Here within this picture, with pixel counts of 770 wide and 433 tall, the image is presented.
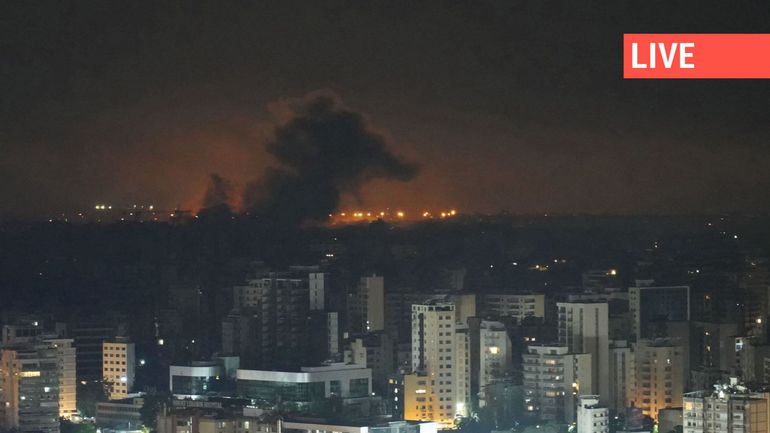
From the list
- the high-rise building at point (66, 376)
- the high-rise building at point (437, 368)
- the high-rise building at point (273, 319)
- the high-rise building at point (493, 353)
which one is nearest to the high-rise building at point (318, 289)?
the high-rise building at point (273, 319)

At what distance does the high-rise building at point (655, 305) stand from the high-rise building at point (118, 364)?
2.59 metres

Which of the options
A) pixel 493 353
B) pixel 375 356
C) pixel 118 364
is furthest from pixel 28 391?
pixel 493 353

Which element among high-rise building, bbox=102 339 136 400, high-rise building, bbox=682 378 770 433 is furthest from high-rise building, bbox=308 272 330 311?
high-rise building, bbox=682 378 770 433

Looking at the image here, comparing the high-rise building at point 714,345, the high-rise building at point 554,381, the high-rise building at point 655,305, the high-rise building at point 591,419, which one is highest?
the high-rise building at point 655,305

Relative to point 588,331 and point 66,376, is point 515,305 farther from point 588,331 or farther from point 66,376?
point 66,376

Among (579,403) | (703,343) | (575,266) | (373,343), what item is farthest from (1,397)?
(575,266)

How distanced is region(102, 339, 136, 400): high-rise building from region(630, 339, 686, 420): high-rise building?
2.51 m

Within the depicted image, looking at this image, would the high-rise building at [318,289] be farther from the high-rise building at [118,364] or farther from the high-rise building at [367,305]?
the high-rise building at [118,364]

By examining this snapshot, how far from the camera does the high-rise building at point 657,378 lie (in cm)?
980

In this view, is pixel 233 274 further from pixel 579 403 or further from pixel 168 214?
pixel 579 403

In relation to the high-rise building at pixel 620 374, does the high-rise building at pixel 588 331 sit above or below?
above

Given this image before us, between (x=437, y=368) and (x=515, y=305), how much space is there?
1813 mm

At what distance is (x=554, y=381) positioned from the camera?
9797 mm

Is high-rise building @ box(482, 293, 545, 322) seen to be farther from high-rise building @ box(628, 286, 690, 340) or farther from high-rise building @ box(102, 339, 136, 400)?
high-rise building @ box(102, 339, 136, 400)
